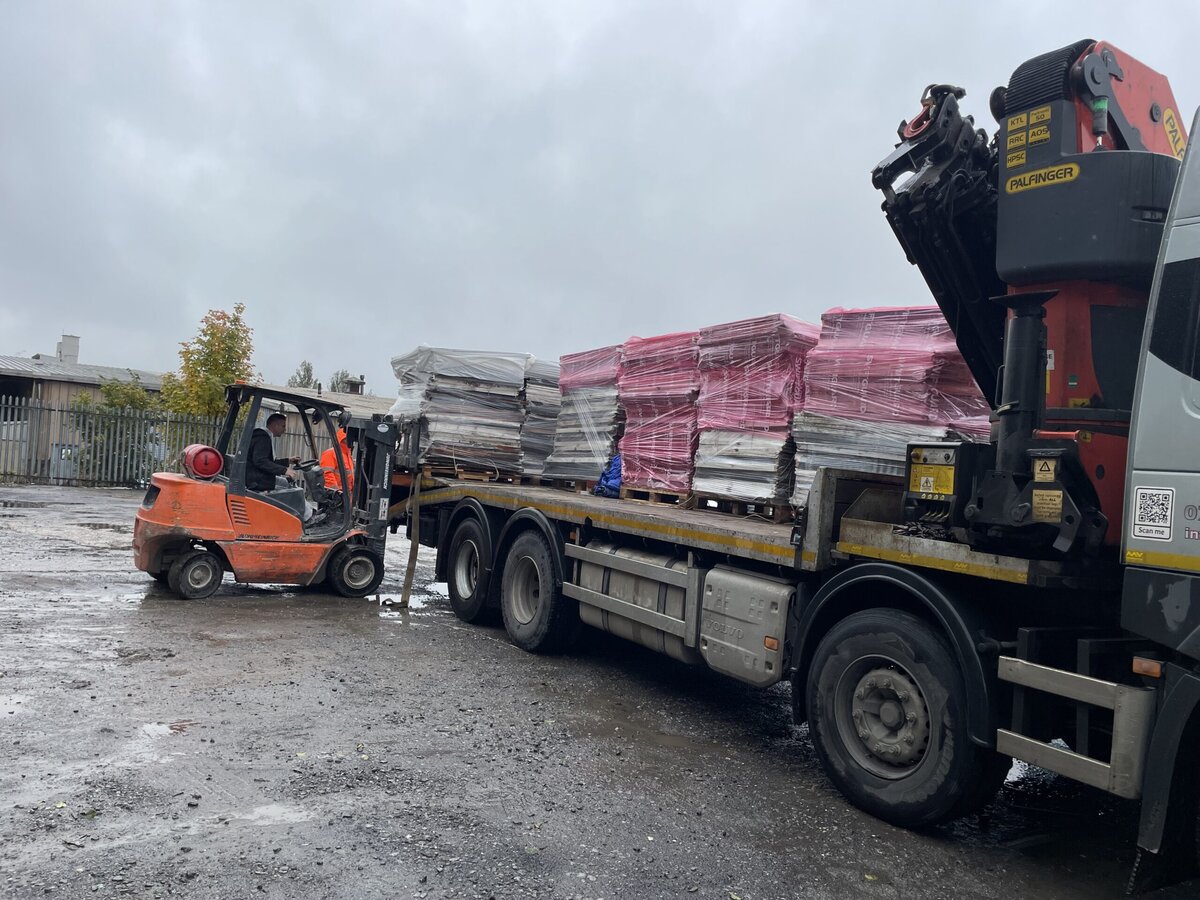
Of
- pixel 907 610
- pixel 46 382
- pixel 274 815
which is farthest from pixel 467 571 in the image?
pixel 46 382

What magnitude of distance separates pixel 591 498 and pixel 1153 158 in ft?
17.4

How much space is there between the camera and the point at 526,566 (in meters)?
8.43

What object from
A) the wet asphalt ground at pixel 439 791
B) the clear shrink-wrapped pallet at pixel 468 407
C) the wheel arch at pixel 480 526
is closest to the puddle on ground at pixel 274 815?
the wet asphalt ground at pixel 439 791

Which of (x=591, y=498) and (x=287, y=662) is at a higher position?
(x=591, y=498)

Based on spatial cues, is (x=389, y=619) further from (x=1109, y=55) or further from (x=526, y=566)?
(x=1109, y=55)

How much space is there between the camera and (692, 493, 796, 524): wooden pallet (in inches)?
262

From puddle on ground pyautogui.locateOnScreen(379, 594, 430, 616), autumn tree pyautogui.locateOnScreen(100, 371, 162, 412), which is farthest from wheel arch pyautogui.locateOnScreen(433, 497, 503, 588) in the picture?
autumn tree pyautogui.locateOnScreen(100, 371, 162, 412)

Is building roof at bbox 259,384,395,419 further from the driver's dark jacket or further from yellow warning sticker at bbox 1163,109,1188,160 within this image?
yellow warning sticker at bbox 1163,109,1188,160

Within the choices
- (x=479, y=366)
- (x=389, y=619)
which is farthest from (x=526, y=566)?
(x=479, y=366)

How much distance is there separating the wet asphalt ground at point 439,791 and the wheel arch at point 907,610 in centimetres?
67

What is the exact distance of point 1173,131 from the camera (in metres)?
4.72

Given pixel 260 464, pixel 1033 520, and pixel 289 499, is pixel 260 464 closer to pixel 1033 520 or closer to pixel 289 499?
pixel 289 499

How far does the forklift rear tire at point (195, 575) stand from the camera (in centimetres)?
957

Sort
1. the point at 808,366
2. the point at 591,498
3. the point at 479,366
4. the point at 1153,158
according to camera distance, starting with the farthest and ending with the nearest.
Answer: the point at 479,366 → the point at 591,498 → the point at 808,366 → the point at 1153,158
